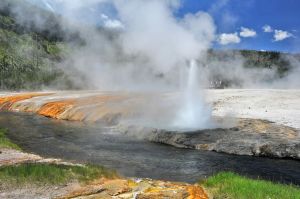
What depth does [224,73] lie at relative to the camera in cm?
12962

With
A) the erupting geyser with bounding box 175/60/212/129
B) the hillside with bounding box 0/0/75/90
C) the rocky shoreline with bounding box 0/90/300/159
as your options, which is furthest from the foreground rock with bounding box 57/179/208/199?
the hillside with bounding box 0/0/75/90

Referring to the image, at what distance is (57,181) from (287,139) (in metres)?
16.4

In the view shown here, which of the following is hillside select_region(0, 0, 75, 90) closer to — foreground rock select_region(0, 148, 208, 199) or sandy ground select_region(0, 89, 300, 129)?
sandy ground select_region(0, 89, 300, 129)

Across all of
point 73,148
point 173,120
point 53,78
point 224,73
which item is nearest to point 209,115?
point 173,120

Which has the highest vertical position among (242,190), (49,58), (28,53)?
(28,53)

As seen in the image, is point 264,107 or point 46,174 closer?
point 46,174

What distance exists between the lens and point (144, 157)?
23.9 metres

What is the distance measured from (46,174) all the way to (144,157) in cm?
938

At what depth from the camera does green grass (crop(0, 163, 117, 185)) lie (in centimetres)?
1462

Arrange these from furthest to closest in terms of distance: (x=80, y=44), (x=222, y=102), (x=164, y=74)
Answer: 1. (x=80, y=44)
2. (x=164, y=74)
3. (x=222, y=102)

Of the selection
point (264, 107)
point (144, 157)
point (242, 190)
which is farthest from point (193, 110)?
point (242, 190)

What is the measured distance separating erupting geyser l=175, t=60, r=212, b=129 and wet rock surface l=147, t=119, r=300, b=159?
2.91 m

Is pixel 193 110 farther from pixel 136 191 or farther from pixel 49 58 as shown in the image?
pixel 49 58

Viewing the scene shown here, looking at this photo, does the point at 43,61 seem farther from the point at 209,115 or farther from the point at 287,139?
the point at 287,139
